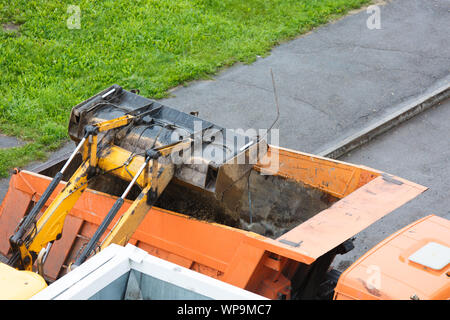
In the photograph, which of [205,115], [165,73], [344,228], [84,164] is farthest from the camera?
[165,73]

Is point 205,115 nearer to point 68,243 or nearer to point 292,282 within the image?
point 68,243

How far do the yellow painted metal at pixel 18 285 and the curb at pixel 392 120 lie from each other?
5.21 m

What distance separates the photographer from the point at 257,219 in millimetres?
6492

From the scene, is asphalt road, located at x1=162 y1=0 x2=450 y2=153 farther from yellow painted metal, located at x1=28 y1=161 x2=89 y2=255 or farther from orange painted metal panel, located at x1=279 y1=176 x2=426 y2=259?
yellow painted metal, located at x1=28 y1=161 x2=89 y2=255

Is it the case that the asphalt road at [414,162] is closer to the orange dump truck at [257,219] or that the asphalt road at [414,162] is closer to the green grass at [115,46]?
the orange dump truck at [257,219]

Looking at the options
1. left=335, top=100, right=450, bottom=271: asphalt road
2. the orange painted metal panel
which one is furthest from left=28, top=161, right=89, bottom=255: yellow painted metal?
left=335, top=100, right=450, bottom=271: asphalt road

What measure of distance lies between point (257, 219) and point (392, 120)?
3811 millimetres

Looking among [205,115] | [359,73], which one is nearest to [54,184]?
[205,115]

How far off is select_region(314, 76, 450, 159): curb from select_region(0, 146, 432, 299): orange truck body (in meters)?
2.37

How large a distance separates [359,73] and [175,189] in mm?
5713

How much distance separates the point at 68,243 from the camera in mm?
6027

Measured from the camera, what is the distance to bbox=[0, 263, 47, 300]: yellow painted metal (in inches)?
143

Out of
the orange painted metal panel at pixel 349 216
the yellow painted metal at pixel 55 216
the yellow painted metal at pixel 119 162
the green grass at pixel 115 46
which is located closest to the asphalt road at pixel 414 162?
the orange painted metal panel at pixel 349 216

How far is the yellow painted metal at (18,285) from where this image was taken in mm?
3641
